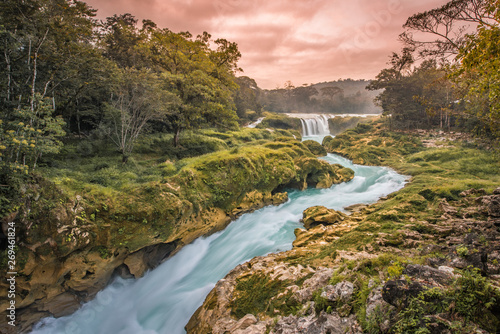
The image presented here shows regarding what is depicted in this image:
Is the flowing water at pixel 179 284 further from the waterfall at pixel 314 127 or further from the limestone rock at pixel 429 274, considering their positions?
the waterfall at pixel 314 127

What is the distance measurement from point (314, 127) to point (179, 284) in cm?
4467

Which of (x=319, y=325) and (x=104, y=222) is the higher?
(x=104, y=222)

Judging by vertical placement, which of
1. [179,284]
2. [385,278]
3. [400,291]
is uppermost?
[400,291]

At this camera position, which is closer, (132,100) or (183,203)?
(183,203)

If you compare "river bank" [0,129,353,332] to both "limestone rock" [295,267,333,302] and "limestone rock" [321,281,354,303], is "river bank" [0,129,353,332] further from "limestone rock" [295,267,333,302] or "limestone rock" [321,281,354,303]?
"limestone rock" [321,281,354,303]

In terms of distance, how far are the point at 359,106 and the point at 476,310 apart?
92.3m

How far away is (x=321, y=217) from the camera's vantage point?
954 cm

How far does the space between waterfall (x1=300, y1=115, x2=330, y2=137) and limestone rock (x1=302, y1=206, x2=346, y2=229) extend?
1437 inches

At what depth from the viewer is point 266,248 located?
29.8 feet

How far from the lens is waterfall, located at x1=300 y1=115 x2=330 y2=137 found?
149 ft

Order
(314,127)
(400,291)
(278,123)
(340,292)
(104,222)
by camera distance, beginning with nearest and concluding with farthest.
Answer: (400,291), (340,292), (104,222), (278,123), (314,127)

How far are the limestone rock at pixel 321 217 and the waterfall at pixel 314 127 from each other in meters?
36.5

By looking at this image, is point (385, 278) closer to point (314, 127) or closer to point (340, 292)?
point (340, 292)

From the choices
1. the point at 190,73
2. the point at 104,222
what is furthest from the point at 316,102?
the point at 104,222
